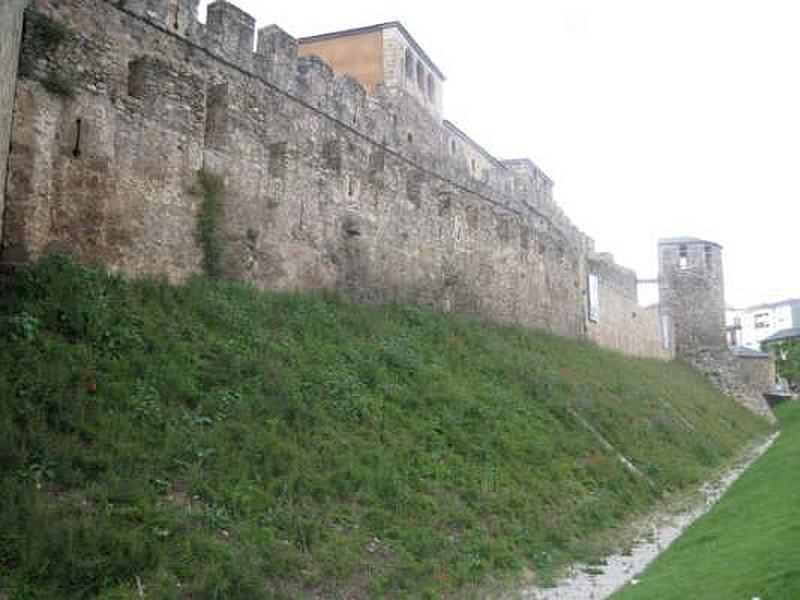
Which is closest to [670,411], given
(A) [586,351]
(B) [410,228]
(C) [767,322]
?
(A) [586,351]

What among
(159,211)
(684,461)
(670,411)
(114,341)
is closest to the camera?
(114,341)

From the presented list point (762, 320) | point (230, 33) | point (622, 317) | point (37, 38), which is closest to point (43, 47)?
point (37, 38)

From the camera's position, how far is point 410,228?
17188mm

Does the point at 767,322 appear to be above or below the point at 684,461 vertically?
above

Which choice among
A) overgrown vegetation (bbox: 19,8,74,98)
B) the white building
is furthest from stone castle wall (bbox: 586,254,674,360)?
the white building

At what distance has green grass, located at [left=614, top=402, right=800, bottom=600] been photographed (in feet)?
21.8

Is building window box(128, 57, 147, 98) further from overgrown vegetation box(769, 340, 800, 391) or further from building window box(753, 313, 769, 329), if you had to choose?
building window box(753, 313, 769, 329)

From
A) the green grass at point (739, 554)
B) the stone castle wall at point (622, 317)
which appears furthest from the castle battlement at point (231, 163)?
the stone castle wall at point (622, 317)

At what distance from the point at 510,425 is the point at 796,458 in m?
7.49

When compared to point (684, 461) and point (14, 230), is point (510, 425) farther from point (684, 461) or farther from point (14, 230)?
point (14, 230)

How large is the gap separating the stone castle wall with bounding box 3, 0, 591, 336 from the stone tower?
26.2 metres

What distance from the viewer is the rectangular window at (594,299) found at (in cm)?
2809

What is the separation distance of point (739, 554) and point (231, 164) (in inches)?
346

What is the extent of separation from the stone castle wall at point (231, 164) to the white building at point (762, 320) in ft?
257
